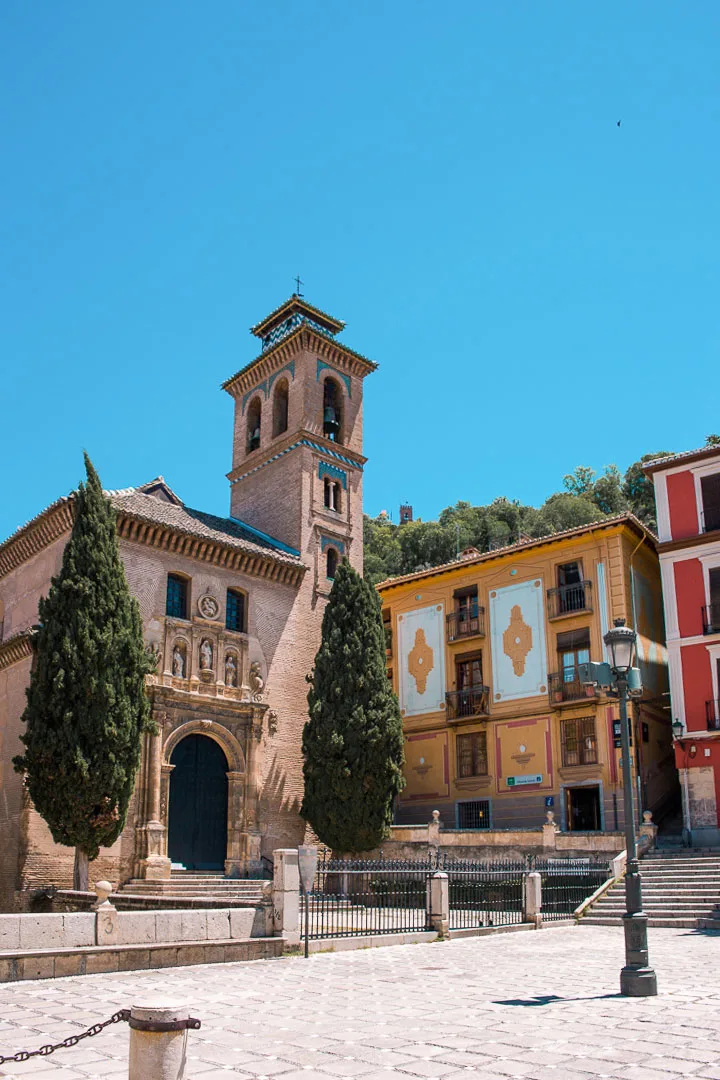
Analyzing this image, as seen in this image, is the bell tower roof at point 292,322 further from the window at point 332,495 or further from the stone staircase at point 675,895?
the stone staircase at point 675,895

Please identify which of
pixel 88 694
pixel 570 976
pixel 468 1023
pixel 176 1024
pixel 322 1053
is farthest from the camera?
pixel 88 694

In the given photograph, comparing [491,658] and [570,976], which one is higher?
[491,658]

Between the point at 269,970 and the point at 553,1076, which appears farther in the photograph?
the point at 269,970

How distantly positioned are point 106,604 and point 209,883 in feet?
24.9

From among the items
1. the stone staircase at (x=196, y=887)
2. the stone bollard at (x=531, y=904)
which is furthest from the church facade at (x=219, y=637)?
the stone bollard at (x=531, y=904)

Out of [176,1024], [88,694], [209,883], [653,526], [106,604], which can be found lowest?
[209,883]

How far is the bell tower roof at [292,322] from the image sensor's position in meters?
33.6

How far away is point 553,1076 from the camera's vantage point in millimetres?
6328

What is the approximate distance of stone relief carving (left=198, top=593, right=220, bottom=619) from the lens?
27.2 metres

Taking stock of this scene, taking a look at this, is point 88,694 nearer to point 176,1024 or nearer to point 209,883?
point 209,883

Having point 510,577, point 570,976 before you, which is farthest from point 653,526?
point 570,976

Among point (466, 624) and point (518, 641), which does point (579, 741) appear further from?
point (466, 624)

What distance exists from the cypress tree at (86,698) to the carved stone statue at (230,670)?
471cm

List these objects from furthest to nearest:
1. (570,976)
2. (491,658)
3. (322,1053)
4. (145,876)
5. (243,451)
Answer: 1. (243,451)
2. (491,658)
3. (145,876)
4. (570,976)
5. (322,1053)
